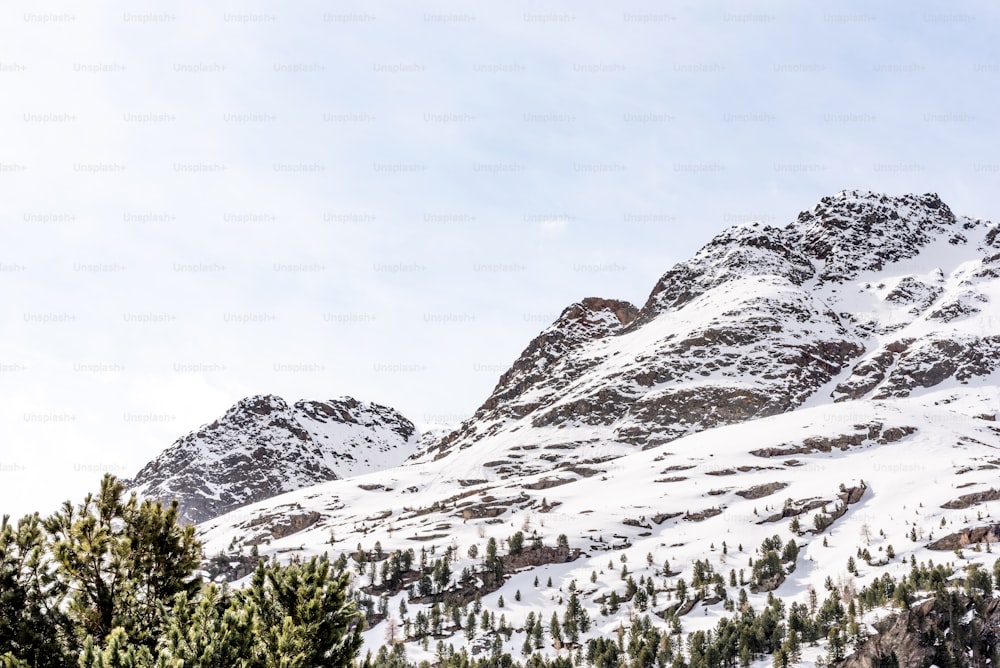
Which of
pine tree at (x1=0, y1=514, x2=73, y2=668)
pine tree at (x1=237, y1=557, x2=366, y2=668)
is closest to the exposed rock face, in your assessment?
pine tree at (x1=237, y1=557, x2=366, y2=668)

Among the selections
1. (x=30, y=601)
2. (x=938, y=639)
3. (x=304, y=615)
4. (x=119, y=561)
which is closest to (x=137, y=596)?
(x=119, y=561)

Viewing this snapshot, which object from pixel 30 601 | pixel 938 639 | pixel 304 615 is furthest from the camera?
pixel 938 639

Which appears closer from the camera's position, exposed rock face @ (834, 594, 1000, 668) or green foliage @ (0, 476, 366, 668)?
green foliage @ (0, 476, 366, 668)

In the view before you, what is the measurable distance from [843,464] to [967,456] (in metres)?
28.4

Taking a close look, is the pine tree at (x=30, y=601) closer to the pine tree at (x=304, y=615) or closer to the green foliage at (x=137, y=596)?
the green foliage at (x=137, y=596)

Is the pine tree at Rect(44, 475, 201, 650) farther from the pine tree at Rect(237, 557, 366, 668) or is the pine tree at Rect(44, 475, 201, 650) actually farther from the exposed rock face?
the exposed rock face

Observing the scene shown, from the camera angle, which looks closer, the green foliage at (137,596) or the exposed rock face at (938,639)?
the green foliage at (137,596)

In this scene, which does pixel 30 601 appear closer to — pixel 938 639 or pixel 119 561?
pixel 119 561

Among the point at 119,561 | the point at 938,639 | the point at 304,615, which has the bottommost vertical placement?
the point at 938,639

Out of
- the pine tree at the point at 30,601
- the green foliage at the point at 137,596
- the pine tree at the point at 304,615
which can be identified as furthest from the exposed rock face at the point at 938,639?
the pine tree at the point at 30,601

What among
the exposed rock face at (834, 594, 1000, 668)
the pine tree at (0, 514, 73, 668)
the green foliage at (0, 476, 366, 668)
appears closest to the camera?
the green foliage at (0, 476, 366, 668)

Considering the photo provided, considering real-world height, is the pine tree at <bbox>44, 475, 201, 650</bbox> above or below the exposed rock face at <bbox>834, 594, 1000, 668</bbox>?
above

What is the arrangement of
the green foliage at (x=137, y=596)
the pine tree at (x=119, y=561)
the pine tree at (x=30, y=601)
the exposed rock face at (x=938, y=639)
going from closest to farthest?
the green foliage at (x=137, y=596)
the pine tree at (x=30, y=601)
the pine tree at (x=119, y=561)
the exposed rock face at (x=938, y=639)

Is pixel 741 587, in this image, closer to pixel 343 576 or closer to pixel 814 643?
pixel 814 643
